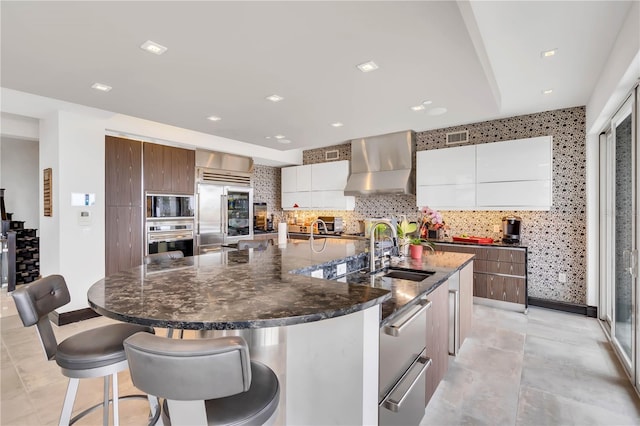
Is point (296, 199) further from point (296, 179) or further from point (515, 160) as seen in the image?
point (515, 160)

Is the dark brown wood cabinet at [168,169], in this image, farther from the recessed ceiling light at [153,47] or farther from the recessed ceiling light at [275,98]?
the recessed ceiling light at [153,47]

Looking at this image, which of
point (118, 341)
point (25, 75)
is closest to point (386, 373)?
point (118, 341)

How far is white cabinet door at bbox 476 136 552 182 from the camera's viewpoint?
4133 millimetres

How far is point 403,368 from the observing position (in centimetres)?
164

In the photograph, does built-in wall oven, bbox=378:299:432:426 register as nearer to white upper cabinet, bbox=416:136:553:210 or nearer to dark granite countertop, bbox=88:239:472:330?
dark granite countertop, bbox=88:239:472:330

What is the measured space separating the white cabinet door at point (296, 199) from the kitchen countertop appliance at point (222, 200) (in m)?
1.14

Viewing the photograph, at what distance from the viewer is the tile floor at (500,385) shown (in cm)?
206

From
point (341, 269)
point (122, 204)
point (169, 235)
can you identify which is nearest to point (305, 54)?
point (341, 269)

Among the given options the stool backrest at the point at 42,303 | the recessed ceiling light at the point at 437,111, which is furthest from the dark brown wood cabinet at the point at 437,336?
the recessed ceiling light at the point at 437,111

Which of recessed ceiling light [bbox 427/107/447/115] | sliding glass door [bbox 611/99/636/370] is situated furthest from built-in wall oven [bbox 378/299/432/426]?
recessed ceiling light [bbox 427/107/447/115]

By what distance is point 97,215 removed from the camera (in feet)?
13.1

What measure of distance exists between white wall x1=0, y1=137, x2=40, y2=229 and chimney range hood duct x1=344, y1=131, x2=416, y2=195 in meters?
6.30

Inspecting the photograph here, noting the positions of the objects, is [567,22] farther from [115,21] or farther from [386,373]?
[115,21]

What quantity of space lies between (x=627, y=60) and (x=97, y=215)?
5.48 m
